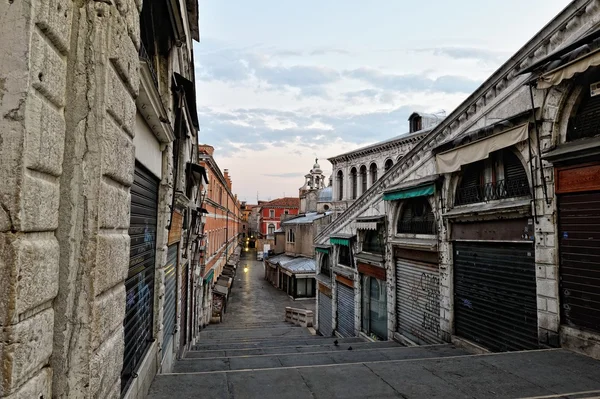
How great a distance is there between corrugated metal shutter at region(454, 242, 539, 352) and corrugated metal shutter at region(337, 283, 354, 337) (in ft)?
21.8

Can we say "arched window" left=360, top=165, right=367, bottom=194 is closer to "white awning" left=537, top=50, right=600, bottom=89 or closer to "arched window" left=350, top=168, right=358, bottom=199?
"arched window" left=350, top=168, right=358, bottom=199

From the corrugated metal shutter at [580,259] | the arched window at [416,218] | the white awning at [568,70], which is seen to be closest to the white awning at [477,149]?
the white awning at [568,70]

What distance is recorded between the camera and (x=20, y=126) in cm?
189

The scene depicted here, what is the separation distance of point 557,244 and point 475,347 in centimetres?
326

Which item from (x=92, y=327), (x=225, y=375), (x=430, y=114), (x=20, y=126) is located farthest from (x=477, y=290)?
(x=430, y=114)

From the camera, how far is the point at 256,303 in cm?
2906

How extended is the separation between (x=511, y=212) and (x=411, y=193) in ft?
12.3

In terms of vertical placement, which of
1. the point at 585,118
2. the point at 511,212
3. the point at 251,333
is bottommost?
the point at 251,333

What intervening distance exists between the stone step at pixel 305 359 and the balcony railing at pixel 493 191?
3.59 meters

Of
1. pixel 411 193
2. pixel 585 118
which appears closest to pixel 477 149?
pixel 585 118

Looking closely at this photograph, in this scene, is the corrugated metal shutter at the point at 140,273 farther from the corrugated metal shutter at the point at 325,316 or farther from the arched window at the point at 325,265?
the arched window at the point at 325,265

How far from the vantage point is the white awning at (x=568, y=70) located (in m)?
5.76

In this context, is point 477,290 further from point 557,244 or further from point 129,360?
point 129,360

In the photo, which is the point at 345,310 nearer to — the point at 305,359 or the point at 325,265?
the point at 325,265
